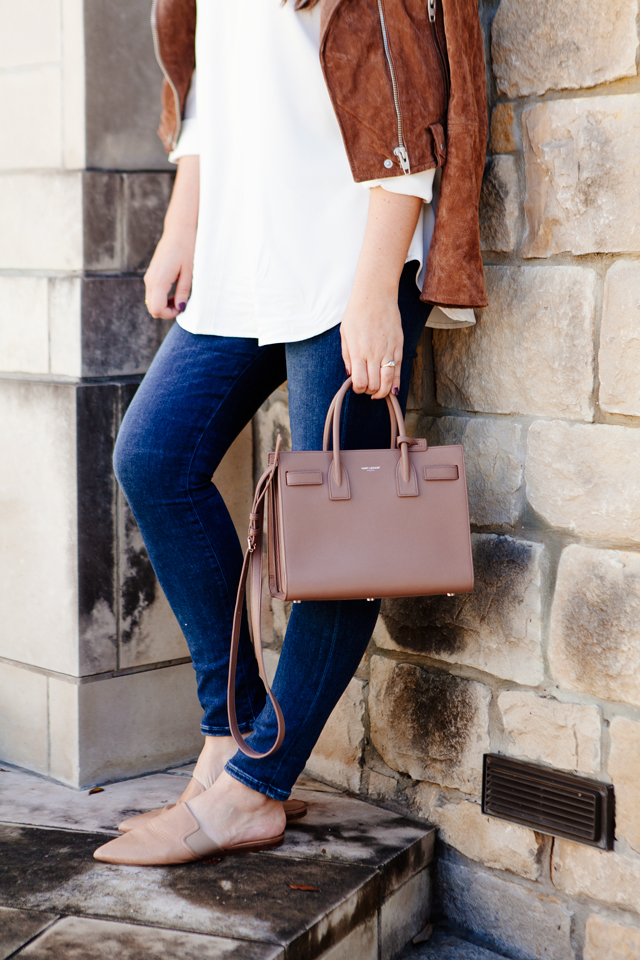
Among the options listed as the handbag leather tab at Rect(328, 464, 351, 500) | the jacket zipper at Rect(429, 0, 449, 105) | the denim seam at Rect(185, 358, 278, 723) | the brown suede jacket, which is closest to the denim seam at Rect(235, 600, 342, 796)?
the denim seam at Rect(185, 358, 278, 723)

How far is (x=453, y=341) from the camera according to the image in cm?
202

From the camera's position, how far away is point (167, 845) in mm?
1815

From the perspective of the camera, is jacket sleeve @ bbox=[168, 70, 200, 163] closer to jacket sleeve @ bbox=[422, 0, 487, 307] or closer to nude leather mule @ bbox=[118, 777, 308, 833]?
jacket sleeve @ bbox=[422, 0, 487, 307]

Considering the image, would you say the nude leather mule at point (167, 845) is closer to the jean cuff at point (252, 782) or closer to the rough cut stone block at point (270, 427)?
the jean cuff at point (252, 782)

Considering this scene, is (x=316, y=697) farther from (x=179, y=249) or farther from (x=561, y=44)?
(x=561, y=44)

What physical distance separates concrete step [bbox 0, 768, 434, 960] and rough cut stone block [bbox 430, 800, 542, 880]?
0.05m

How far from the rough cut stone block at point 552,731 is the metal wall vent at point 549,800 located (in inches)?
0.9

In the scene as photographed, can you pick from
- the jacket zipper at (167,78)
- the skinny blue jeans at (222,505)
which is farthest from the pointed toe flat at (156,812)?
the jacket zipper at (167,78)

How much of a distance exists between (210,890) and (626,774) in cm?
78

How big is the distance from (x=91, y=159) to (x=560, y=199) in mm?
1047

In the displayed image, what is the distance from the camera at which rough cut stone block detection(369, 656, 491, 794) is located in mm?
2014

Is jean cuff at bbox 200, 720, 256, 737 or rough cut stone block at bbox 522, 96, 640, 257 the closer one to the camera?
rough cut stone block at bbox 522, 96, 640, 257

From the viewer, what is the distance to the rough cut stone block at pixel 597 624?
1.75m

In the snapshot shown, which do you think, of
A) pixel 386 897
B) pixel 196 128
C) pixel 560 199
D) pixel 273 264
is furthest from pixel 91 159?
pixel 386 897
